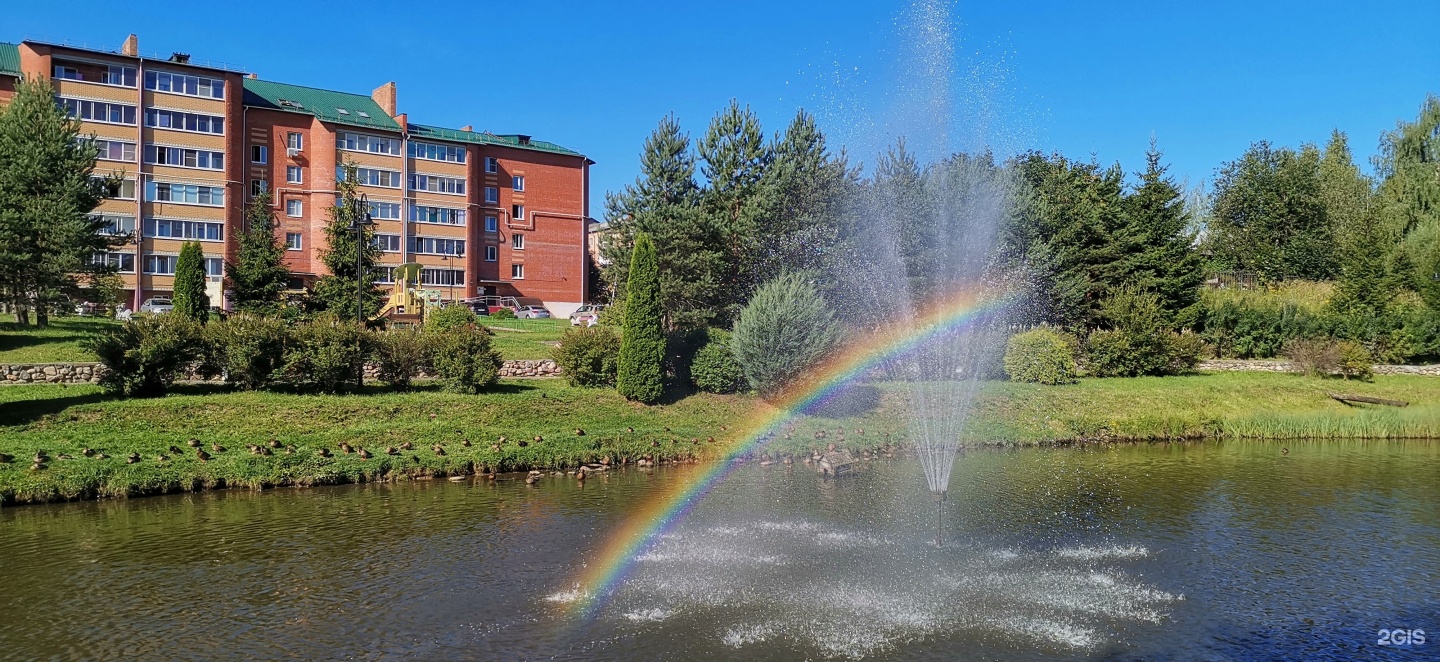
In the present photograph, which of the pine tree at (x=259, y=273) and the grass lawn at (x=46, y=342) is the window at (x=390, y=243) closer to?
the pine tree at (x=259, y=273)

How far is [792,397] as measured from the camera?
25.8 m

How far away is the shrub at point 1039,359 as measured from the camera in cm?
3127

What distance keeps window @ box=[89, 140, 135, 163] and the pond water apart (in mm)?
48074

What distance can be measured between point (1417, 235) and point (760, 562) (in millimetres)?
52620

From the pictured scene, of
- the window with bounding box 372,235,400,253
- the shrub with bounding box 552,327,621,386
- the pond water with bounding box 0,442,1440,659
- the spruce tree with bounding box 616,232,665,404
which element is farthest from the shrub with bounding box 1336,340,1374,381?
the window with bounding box 372,235,400,253

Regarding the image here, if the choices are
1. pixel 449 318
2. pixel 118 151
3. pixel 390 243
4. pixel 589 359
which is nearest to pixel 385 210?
pixel 390 243

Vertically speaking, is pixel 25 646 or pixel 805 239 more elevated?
pixel 805 239

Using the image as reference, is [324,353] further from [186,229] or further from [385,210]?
[385,210]

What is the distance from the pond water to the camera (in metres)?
9.21

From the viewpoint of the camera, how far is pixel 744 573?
38.3 feet

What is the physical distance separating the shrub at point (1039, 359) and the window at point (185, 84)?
5252 centimetres

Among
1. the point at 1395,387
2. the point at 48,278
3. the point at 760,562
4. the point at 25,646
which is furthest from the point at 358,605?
the point at 1395,387

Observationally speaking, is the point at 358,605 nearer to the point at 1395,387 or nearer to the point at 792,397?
the point at 792,397

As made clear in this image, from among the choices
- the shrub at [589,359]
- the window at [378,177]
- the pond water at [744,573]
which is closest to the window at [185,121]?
the window at [378,177]
